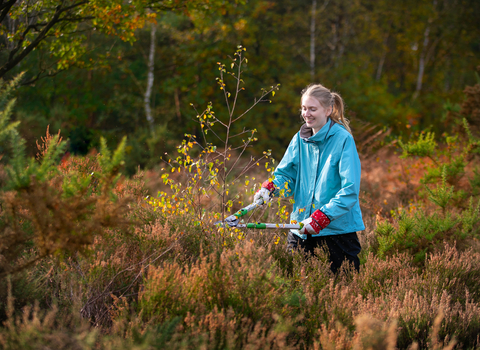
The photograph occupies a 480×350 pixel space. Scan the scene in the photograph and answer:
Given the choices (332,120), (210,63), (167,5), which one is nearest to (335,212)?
(332,120)

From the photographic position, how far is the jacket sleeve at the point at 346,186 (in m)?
2.84

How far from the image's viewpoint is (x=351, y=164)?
9.73 feet

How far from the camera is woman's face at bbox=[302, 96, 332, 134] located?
3.19 meters

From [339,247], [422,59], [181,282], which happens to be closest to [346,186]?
[339,247]

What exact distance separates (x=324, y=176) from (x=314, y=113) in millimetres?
510

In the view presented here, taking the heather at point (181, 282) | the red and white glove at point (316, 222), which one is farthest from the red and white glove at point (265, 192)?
the red and white glove at point (316, 222)

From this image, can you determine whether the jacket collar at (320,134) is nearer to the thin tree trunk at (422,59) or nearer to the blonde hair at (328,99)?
the blonde hair at (328,99)

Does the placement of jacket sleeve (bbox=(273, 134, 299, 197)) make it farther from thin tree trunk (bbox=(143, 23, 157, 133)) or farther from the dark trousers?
thin tree trunk (bbox=(143, 23, 157, 133))

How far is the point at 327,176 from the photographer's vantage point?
310 cm

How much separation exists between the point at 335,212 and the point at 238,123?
11433 mm

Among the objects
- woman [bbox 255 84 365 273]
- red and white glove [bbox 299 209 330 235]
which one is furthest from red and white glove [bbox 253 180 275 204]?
red and white glove [bbox 299 209 330 235]

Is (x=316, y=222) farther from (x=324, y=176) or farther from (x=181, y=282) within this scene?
(x=181, y=282)

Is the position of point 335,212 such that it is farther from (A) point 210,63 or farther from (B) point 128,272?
(A) point 210,63

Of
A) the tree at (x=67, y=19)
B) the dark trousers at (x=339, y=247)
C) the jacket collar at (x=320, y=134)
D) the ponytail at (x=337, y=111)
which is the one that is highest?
the tree at (x=67, y=19)
